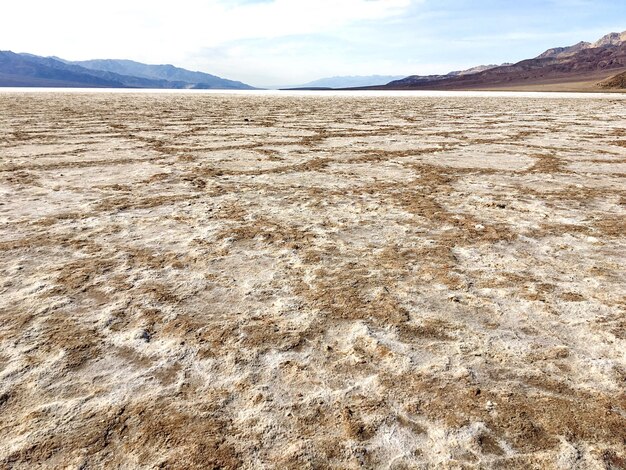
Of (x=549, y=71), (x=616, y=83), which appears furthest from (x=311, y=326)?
(x=549, y=71)

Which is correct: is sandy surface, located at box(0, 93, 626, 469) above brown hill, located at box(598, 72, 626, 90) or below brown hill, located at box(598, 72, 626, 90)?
above

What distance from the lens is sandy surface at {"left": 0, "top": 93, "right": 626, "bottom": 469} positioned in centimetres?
92

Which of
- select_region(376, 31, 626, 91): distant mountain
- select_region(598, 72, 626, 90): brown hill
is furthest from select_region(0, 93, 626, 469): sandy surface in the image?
select_region(376, 31, 626, 91): distant mountain

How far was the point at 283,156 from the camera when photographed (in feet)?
13.9

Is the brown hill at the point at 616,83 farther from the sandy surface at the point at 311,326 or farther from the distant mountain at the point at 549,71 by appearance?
the sandy surface at the point at 311,326

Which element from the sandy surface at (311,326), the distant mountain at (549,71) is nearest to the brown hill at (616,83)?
the distant mountain at (549,71)

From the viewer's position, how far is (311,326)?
1.35m

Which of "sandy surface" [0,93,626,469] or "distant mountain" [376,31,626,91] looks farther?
"distant mountain" [376,31,626,91]

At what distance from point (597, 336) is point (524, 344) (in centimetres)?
21

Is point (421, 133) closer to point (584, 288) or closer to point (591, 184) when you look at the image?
point (591, 184)

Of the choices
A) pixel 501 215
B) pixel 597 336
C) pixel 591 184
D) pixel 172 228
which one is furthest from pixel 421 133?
pixel 597 336

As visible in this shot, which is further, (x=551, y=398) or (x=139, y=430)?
(x=551, y=398)

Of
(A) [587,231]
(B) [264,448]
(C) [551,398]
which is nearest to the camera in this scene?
(B) [264,448]

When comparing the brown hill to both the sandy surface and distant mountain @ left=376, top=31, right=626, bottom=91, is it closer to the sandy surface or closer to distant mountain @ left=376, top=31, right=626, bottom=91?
distant mountain @ left=376, top=31, right=626, bottom=91
